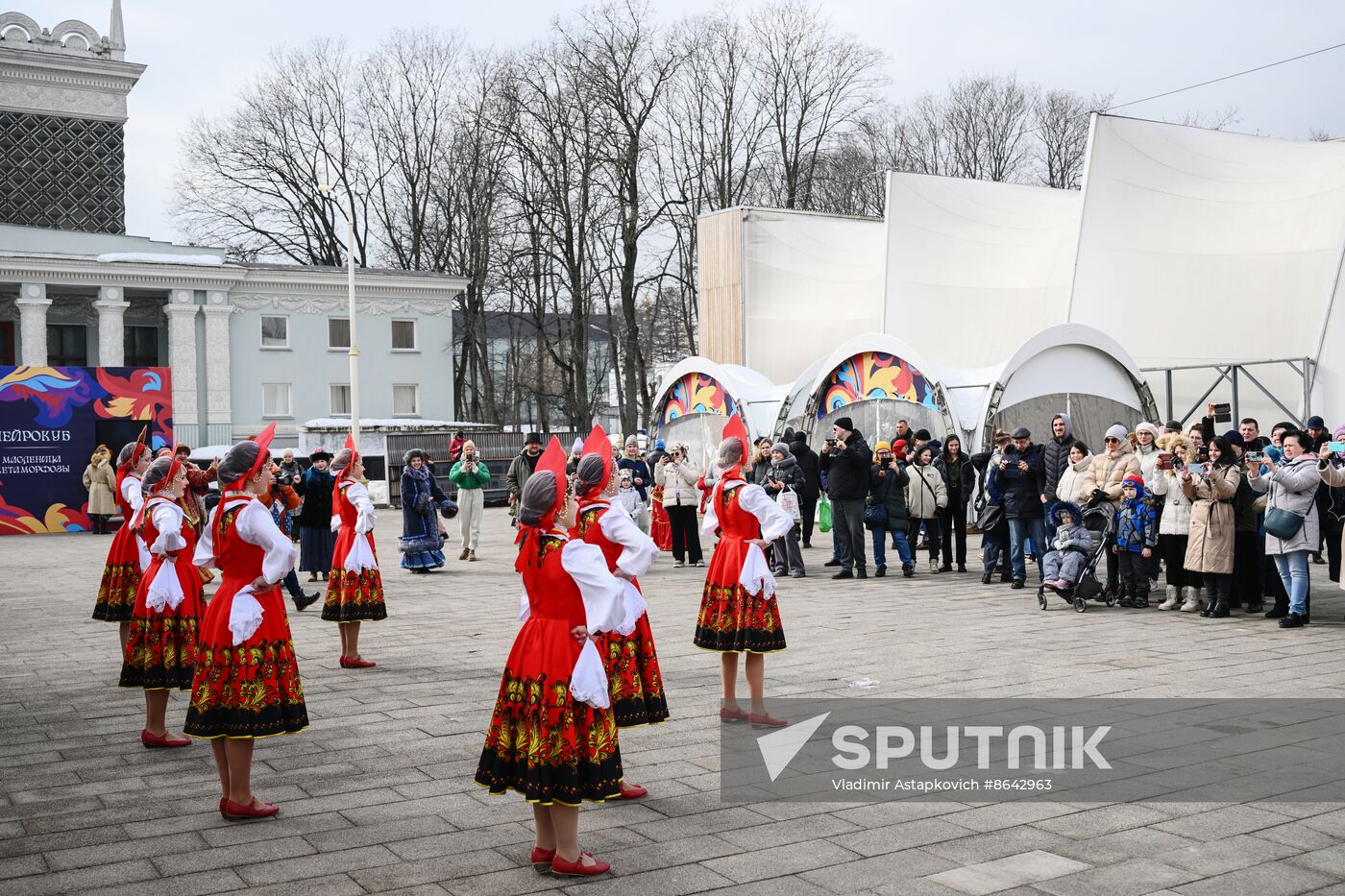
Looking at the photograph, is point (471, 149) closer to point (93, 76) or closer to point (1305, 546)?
point (93, 76)

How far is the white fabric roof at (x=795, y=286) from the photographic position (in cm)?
3400

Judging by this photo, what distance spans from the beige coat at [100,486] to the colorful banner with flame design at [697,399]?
11.4m

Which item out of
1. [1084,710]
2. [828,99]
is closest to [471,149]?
[828,99]

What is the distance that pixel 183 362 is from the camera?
41.8 m

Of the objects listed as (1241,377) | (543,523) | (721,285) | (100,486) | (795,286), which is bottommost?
(100,486)

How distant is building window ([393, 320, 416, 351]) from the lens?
4581 centimetres

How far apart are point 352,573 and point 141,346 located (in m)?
37.0

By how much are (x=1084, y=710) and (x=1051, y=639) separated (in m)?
2.84

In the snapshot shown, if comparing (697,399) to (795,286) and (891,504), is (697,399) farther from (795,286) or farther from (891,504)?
(891,504)

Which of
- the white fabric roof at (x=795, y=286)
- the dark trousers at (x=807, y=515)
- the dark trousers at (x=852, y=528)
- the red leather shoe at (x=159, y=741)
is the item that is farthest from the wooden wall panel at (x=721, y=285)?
the red leather shoe at (x=159, y=741)

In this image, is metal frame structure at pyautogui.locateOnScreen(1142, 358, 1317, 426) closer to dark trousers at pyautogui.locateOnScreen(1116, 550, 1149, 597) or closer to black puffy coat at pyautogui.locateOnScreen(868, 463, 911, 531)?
black puffy coat at pyautogui.locateOnScreen(868, 463, 911, 531)

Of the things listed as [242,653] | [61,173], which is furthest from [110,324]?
[242,653]

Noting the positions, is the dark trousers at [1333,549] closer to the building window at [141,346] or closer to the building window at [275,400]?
the building window at [275,400]

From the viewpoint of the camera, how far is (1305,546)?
1090 centimetres
